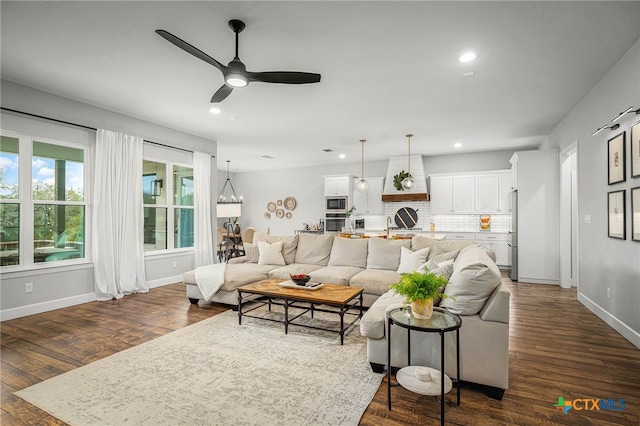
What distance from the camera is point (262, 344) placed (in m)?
3.17

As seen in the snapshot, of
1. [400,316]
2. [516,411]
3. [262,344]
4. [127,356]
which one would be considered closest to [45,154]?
[127,356]

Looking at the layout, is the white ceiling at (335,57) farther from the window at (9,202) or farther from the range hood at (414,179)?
the range hood at (414,179)

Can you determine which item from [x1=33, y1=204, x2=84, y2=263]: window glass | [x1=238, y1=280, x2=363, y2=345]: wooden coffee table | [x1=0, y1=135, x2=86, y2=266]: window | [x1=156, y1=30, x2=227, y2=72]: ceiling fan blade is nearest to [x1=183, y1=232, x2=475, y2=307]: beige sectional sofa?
[x1=238, y1=280, x2=363, y2=345]: wooden coffee table

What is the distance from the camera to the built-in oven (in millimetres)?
9055

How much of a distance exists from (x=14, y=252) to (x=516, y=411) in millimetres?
5481

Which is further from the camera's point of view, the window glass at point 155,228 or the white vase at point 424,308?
the window glass at point 155,228

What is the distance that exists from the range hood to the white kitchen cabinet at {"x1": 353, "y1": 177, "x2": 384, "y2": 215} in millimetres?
228

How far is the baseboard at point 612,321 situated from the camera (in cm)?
317

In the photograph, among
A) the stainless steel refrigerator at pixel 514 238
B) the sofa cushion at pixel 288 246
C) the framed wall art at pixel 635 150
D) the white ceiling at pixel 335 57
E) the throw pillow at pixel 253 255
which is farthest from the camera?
the stainless steel refrigerator at pixel 514 238

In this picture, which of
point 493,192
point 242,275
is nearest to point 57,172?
point 242,275

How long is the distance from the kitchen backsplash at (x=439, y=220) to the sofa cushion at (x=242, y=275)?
4.72 m

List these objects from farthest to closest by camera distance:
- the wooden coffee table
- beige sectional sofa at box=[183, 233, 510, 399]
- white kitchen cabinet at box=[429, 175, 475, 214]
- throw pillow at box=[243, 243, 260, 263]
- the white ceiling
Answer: white kitchen cabinet at box=[429, 175, 475, 214], throw pillow at box=[243, 243, 260, 263], the wooden coffee table, the white ceiling, beige sectional sofa at box=[183, 233, 510, 399]

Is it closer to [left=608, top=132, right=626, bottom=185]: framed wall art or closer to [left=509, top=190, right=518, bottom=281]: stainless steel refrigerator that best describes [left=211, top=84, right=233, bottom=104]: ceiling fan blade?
[left=608, top=132, right=626, bottom=185]: framed wall art

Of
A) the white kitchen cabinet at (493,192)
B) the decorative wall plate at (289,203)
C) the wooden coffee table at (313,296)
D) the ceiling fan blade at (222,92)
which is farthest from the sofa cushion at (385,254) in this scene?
the decorative wall plate at (289,203)
